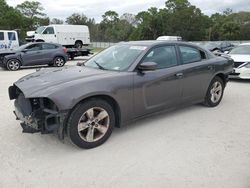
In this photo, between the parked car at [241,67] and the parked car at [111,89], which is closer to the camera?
the parked car at [111,89]

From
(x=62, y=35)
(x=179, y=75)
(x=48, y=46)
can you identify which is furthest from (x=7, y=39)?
(x=179, y=75)

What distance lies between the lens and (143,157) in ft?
12.4

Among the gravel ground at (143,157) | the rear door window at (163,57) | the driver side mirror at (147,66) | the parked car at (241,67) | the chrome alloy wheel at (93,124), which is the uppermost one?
the rear door window at (163,57)

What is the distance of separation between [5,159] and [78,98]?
4.21 ft

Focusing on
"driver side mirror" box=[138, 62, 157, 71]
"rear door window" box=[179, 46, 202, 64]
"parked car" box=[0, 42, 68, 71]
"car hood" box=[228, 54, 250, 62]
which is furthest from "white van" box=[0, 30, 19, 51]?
"driver side mirror" box=[138, 62, 157, 71]

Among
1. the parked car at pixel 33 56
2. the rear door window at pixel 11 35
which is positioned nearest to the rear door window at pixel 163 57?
the parked car at pixel 33 56

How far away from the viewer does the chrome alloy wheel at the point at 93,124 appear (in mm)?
3934

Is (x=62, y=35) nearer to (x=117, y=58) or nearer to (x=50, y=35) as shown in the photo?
(x=50, y=35)

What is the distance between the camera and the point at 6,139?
4.39 metres

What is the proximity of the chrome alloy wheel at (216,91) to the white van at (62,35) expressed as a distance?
19.7 m

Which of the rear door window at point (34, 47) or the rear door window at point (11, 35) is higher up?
the rear door window at point (11, 35)

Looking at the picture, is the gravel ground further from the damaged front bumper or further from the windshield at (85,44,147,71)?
the windshield at (85,44,147,71)

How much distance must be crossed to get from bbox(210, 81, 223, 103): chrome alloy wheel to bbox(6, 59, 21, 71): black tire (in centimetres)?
1062

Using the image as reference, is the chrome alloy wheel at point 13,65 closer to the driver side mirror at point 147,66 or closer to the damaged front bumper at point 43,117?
the damaged front bumper at point 43,117
